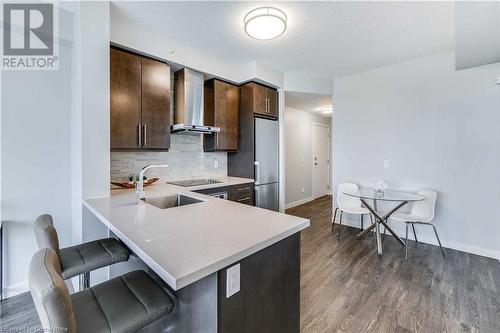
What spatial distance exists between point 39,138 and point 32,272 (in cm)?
197

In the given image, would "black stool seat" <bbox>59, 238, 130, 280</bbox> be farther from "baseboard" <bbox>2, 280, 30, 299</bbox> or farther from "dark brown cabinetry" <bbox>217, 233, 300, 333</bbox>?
"baseboard" <bbox>2, 280, 30, 299</bbox>

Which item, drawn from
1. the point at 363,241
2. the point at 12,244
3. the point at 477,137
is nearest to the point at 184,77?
the point at 12,244

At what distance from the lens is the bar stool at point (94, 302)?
709mm

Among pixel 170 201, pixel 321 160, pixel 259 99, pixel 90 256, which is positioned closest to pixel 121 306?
pixel 90 256

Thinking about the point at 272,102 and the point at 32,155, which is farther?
the point at 272,102

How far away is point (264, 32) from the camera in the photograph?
2.19 m

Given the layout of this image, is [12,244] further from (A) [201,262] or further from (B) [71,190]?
(A) [201,262]

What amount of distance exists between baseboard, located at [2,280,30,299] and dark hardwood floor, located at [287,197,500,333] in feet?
8.38

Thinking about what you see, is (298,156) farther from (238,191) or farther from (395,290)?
(395,290)

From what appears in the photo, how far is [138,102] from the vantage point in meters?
2.50

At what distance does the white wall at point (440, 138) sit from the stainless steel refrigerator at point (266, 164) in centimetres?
135

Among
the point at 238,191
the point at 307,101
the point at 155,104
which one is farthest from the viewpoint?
the point at 307,101

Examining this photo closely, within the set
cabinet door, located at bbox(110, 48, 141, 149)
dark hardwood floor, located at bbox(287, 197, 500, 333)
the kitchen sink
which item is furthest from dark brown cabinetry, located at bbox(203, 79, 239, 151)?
dark hardwood floor, located at bbox(287, 197, 500, 333)

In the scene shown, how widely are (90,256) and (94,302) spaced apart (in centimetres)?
53
